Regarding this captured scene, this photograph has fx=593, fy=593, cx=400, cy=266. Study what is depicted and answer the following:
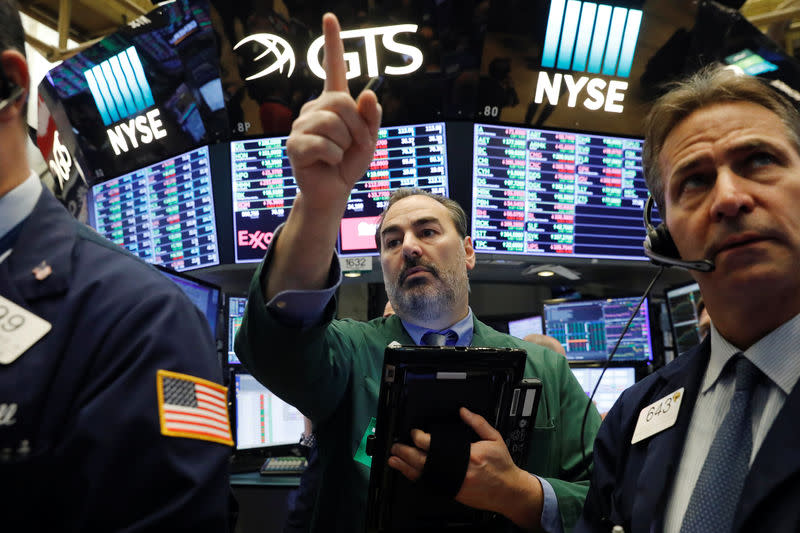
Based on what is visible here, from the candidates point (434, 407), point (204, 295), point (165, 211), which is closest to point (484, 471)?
point (434, 407)

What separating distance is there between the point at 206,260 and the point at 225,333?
45 centimetres

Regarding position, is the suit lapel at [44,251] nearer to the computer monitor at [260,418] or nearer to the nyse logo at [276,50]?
the nyse logo at [276,50]

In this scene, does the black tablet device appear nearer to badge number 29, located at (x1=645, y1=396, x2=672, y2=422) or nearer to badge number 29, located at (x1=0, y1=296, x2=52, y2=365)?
badge number 29, located at (x1=645, y1=396, x2=672, y2=422)

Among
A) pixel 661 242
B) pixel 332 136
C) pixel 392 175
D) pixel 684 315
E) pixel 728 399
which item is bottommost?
pixel 684 315

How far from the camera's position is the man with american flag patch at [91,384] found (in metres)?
0.68

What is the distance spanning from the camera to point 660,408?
117 centimetres

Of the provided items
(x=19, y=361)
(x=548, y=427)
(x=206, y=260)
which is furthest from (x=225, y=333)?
(x=19, y=361)

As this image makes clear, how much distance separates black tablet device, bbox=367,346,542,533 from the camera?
3.76 feet

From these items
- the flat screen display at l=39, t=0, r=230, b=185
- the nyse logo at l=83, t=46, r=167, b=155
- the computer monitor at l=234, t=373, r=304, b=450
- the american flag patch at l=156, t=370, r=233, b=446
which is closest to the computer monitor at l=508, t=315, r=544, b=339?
the computer monitor at l=234, t=373, r=304, b=450

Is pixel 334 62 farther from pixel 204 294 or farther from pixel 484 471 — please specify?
pixel 204 294

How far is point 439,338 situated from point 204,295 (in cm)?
155

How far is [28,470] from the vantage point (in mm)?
683

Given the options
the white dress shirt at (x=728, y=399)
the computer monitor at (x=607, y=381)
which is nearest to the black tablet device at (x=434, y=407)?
the white dress shirt at (x=728, y=399)

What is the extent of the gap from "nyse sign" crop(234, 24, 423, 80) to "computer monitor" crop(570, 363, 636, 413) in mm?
1846
